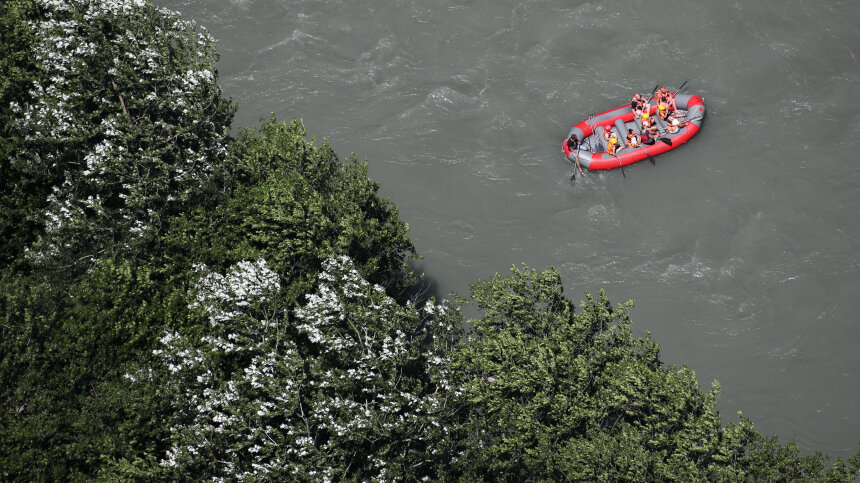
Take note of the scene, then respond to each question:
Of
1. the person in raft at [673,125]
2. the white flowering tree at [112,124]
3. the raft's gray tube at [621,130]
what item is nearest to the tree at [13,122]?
the white flowering tree at [112,124]

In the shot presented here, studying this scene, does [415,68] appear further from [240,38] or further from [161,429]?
[161,429]

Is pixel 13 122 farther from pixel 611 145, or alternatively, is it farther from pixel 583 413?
pixel 611 145

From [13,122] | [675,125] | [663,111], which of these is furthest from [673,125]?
[13,122]

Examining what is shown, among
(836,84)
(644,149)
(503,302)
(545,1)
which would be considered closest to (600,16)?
(545,1)

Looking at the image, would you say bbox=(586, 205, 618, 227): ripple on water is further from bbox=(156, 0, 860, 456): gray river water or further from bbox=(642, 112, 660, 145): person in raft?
bbox=(642, 112, 660, 145): person in raft

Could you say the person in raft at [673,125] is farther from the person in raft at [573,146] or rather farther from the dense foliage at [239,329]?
the dense foliage at [239,329]
